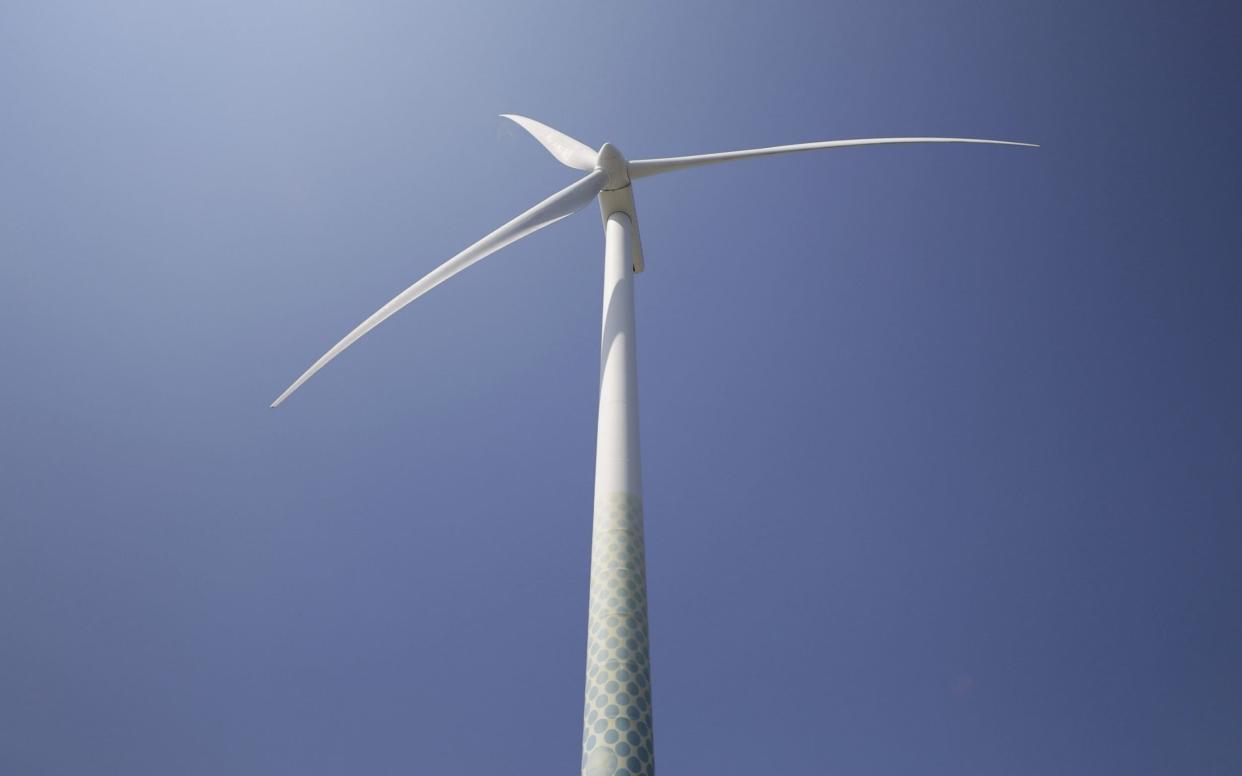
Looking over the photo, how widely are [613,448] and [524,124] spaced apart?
1566 cm

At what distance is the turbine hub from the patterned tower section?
10.3 meters

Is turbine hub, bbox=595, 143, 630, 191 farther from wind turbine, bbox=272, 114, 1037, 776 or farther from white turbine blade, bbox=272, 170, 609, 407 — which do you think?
white turbine blade, bbox=272, 170, 609, 407

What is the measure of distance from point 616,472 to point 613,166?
1024 cm

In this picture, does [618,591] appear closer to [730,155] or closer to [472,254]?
[472,254]

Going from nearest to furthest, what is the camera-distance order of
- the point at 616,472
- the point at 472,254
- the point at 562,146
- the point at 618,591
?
the point at 618,591 → the point at 616,472 → the point at 472,254 → the point at 562,146

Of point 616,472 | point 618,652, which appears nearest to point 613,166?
point 616,472

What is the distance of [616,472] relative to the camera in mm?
16016

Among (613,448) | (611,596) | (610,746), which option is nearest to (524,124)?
(613,448)

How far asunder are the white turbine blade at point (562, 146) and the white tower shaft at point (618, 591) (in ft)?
22.4

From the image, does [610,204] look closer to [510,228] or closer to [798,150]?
[510,228]

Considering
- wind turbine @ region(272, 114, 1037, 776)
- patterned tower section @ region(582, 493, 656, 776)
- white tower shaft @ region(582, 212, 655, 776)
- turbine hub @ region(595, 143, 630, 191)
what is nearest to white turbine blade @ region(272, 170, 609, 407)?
wind turbine @ region(272, 114, 1037, 776)

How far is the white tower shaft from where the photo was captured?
13117mm

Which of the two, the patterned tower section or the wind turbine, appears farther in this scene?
the wind turbine

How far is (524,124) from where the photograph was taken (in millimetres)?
27750
